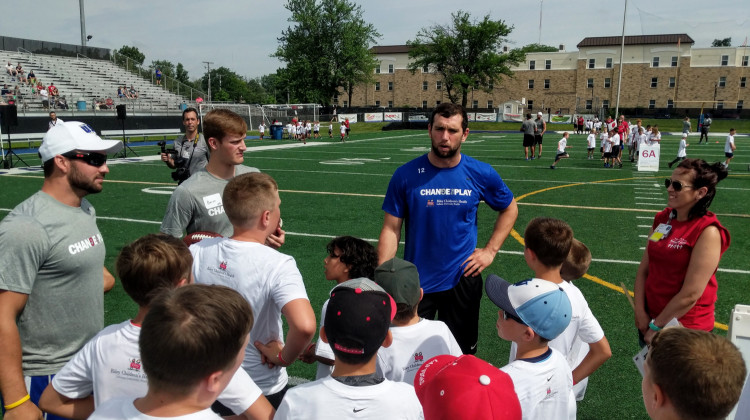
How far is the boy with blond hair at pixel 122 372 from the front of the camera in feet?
7.39

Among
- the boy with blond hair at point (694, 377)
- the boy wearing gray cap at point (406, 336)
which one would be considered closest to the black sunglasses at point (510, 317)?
the boy wearing gray cap at point (406, 336)

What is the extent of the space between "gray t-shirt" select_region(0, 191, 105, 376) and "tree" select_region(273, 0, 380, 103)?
255ft

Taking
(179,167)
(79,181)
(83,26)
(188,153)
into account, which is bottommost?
(179,167)

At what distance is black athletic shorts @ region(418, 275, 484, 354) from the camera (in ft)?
13.4

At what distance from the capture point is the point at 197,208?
3.96 m

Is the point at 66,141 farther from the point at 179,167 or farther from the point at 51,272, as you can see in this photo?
the point at 179,167

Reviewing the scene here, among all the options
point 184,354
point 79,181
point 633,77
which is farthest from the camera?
point 633,77

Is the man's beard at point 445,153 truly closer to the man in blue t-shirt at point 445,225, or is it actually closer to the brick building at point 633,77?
the man in blue t-shirt at point 445,225

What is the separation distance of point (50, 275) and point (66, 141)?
2.39 feet

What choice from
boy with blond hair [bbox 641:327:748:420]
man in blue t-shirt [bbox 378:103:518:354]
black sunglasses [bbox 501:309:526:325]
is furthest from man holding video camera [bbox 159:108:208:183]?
boy with blond hair [bbox 641:327:748:420]

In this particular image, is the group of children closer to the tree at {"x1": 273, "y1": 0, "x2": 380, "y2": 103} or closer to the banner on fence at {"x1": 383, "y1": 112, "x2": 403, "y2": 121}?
the banner on fence at {"x1": 383, "y1": 112, "x2": 403, "y2": 121}

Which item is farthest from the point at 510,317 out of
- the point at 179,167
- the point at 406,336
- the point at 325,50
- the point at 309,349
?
the point at 325,50

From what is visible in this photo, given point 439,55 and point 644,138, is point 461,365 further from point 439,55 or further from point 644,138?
point 439,55

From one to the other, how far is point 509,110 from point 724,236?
2631 inches
